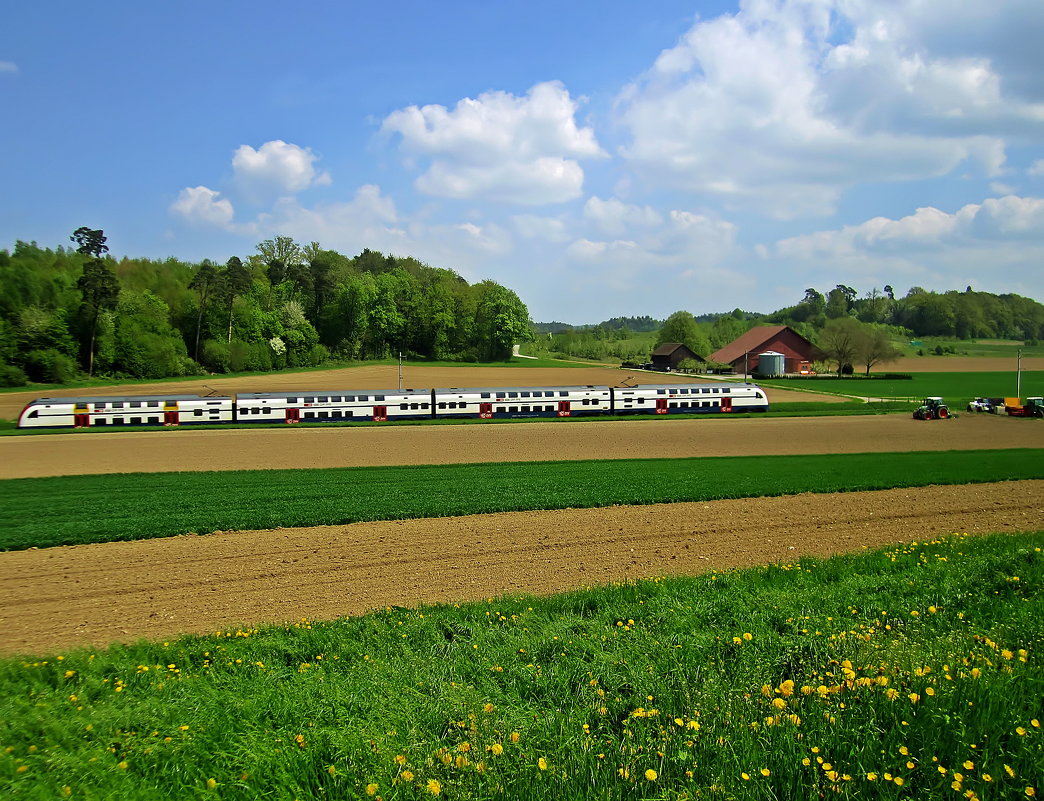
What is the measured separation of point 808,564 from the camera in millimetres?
13125

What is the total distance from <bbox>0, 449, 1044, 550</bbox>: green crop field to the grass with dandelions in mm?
11043

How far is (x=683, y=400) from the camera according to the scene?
6066cm

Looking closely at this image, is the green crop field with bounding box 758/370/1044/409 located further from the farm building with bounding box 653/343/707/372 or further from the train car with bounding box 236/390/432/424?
the train car with bounding box 236/390/432/424

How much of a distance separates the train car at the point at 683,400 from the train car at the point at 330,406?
18.3 metres

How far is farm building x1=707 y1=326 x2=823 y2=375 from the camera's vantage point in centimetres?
10825

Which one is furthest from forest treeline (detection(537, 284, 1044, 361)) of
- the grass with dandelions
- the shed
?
the grass with dandelions

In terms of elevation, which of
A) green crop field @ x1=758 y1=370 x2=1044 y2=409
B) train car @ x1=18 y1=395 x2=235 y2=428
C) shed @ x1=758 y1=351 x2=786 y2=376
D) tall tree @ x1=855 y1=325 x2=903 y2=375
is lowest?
train car @ x1=18 y1=395 x2=235 y2=428

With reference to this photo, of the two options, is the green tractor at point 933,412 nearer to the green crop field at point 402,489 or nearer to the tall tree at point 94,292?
the green crop field at point 402,489

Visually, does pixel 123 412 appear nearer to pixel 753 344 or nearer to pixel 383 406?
pixel 383 406

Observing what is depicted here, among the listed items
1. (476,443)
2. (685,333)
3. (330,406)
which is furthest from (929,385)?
(330,406)

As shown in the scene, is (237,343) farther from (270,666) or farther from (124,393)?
(270,666)

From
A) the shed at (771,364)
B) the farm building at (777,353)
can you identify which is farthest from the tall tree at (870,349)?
the shed at (771,364)

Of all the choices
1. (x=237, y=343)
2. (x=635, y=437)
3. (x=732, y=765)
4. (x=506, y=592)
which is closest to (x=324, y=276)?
(x=237, y=343)

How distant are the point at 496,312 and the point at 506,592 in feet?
370
